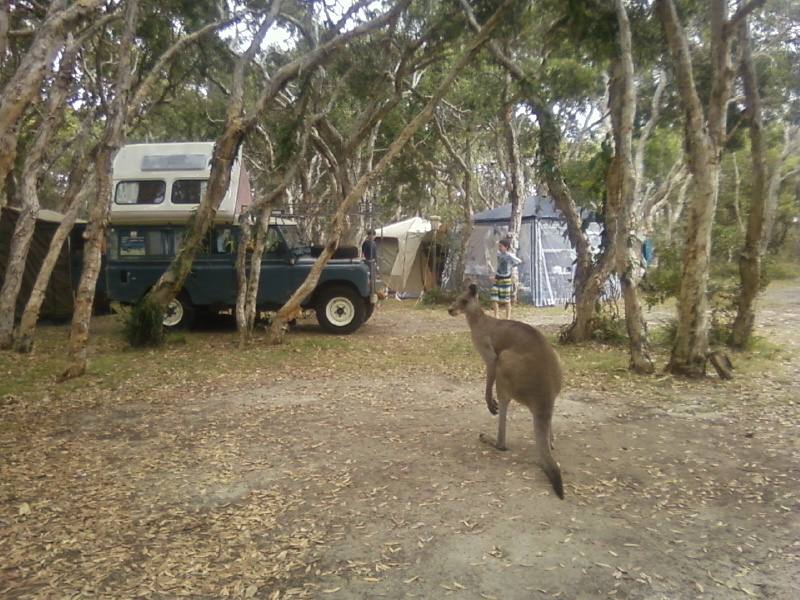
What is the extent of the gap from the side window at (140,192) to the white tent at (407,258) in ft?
32.6

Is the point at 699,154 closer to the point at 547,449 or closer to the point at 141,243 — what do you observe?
the point at 547,449

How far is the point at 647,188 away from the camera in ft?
99.8

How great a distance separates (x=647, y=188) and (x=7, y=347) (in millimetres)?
26076

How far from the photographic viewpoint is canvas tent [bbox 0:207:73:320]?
15.2 metres

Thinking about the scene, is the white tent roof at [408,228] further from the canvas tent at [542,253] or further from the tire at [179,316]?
the tire at [179,316]

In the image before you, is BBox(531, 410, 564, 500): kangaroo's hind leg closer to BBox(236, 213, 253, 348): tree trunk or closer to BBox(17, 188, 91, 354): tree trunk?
BBox(236, 213, 253, 348): tree trunk

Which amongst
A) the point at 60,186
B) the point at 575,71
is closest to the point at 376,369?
the point at 575,71

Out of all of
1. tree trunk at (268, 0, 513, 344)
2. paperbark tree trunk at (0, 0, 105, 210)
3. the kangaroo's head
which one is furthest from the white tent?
paperbark tree trunk at (0, 0, 105, 210)

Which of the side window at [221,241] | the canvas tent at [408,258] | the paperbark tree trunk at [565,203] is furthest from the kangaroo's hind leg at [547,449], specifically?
the canvas tent at [408,258]

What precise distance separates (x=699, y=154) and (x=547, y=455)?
517cm

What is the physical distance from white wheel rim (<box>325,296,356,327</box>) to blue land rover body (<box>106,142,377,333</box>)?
0.02 m

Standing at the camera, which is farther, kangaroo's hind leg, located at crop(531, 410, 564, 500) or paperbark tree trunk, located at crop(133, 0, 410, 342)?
paperbark tree trunk, located at crop(133, 0, 410, 342)

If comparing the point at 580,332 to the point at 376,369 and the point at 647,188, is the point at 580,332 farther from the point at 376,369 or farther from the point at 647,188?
the point at 647,188

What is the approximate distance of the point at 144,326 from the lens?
1155 cm
